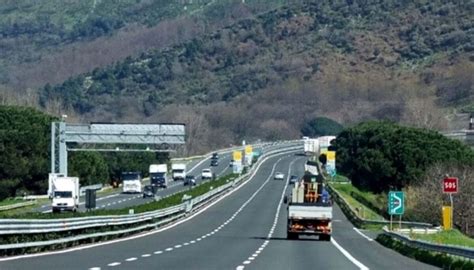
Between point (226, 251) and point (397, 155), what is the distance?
77.0 meters

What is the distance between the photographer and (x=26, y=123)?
118375 millimetres

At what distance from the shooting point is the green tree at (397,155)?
113m

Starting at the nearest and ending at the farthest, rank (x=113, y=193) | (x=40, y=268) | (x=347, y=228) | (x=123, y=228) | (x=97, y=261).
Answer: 1. (x=40, y=268)
2. (x=97, y=261)
3. (x=123, y=228)
4. (x=347, y=228)
5. (x=113, y=193)

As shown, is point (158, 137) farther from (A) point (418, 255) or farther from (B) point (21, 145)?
(A) point (418, 255)

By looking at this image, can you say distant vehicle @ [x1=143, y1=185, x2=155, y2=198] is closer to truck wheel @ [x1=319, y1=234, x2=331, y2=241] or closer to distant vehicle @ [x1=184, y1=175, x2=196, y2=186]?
distant vehicle @ [x1=184, y1=175, x2=196, y2=186]

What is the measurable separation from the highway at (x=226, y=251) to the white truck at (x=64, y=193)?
8.26 meters

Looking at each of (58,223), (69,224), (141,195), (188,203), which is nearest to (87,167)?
(141,195)

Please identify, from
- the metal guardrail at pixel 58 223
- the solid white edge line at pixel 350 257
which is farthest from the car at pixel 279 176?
the solid white edge line at pixel 350 257

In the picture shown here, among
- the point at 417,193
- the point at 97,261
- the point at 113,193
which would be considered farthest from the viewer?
the point at 113,193

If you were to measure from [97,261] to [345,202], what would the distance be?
2635 inches

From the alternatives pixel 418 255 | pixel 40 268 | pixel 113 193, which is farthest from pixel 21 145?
pixel 40 268

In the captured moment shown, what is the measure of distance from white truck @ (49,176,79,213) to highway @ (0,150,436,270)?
8.26 meters

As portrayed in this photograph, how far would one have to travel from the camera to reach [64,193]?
88438mm

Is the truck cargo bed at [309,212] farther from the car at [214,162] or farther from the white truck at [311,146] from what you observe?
the white truck at [311,146]
